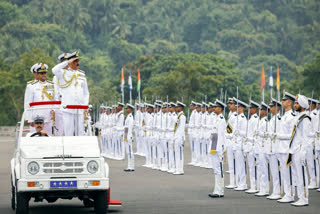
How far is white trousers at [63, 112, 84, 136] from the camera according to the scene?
14.6 meters

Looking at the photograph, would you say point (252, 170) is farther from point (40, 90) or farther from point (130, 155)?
point (130, 155)

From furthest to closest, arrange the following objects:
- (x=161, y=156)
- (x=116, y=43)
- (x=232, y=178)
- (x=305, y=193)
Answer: (x=116, y=43)
(x=161, y=156)
(x=232, y=178)
(x=305, y=193)

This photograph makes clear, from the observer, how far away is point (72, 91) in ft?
49.3

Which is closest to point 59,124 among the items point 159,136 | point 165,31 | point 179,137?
point 179,137

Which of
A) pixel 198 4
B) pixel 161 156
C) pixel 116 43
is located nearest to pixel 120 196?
pixel 161 156

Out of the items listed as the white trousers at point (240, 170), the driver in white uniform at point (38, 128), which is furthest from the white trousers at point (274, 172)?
the driver in white uniform at point (38, 128)

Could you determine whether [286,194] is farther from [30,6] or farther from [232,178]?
[30,6]

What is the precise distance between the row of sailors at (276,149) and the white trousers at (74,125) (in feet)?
11.1

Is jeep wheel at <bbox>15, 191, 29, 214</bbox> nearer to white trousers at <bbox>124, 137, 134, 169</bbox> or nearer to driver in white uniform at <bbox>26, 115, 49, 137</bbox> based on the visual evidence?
driver in white uniform at <bbox>26, 115, 49, 137</bbox>

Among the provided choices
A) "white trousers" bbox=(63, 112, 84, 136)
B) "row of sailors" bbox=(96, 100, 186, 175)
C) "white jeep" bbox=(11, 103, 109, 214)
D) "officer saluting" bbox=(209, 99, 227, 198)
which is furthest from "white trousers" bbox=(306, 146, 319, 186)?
"white jeep" bbox=(11, 103, 109, 214)

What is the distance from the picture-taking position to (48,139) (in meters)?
13.2

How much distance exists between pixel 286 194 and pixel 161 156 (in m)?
10.5

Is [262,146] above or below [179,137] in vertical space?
below

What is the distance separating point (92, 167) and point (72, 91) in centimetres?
284
